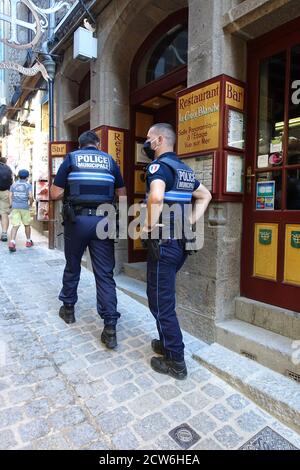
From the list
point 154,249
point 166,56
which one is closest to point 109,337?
point 154,249

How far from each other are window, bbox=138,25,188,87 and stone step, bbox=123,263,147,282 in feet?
9.01

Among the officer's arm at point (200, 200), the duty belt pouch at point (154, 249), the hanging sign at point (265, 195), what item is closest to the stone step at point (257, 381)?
the duty belt pouch at point (154, 249)

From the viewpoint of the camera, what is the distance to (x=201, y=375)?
2.74m

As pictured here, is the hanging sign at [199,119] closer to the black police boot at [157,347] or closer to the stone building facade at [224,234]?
the stone building facade at [224,234]

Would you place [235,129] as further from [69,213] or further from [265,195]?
[69,213]

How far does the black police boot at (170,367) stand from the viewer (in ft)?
8.61

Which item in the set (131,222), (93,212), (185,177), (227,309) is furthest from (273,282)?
(131,222)

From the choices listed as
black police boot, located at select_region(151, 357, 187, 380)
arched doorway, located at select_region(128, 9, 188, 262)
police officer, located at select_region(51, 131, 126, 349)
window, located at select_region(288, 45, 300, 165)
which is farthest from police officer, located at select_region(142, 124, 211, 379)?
arched doorway, located at select_region(128, 9, 188, 262)

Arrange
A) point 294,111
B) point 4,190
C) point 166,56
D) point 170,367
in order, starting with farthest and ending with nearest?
point 4,190 < point 166,56 < point 294,111 < point 170,367

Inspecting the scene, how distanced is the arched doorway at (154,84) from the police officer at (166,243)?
2.01 m

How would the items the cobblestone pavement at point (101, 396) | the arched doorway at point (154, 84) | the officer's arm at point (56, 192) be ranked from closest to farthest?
the cobblestone pavement at point (101, 396) → the officer's arm at point (56, 192) → the arched doorway at point (154, 84)

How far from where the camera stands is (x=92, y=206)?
314 centimetres

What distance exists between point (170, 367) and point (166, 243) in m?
1.01

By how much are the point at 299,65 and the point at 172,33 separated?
237 cm
